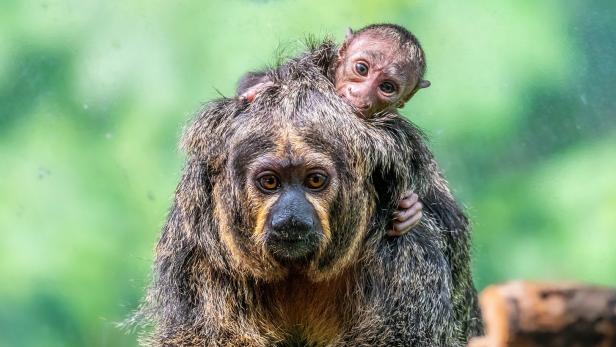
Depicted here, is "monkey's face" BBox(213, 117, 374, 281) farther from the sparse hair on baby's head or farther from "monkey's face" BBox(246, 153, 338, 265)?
the sparse hair on baby's head

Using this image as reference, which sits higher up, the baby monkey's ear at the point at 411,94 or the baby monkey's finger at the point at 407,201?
the baby monkey's ear at the point at 411,94

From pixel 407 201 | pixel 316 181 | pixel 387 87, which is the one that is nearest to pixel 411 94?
pixel 387 87

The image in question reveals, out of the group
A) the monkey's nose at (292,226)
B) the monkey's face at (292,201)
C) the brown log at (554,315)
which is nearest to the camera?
the brown log at (554,315)

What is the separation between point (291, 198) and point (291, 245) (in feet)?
0.59

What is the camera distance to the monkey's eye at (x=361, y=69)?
3.79m

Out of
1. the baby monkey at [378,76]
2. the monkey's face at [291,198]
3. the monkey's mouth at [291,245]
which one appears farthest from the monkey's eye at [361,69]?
the monkey's mouth at [291,245]

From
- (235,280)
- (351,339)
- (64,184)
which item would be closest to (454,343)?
(351,339)

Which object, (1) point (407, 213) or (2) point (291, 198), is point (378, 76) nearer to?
(1) point (407, 213)

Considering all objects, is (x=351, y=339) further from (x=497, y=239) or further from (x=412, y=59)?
(x=497, y=239)

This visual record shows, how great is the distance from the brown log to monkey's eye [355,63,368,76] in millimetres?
1895

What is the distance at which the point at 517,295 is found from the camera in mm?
1963

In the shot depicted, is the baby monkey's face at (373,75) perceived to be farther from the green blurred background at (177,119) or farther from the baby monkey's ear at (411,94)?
the green blurred background at (177,119)

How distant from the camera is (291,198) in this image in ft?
10.9

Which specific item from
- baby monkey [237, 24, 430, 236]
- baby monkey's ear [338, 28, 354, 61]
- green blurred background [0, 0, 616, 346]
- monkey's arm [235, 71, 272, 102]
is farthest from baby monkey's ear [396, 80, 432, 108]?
green blurred background [0, 0, 616, 346]
